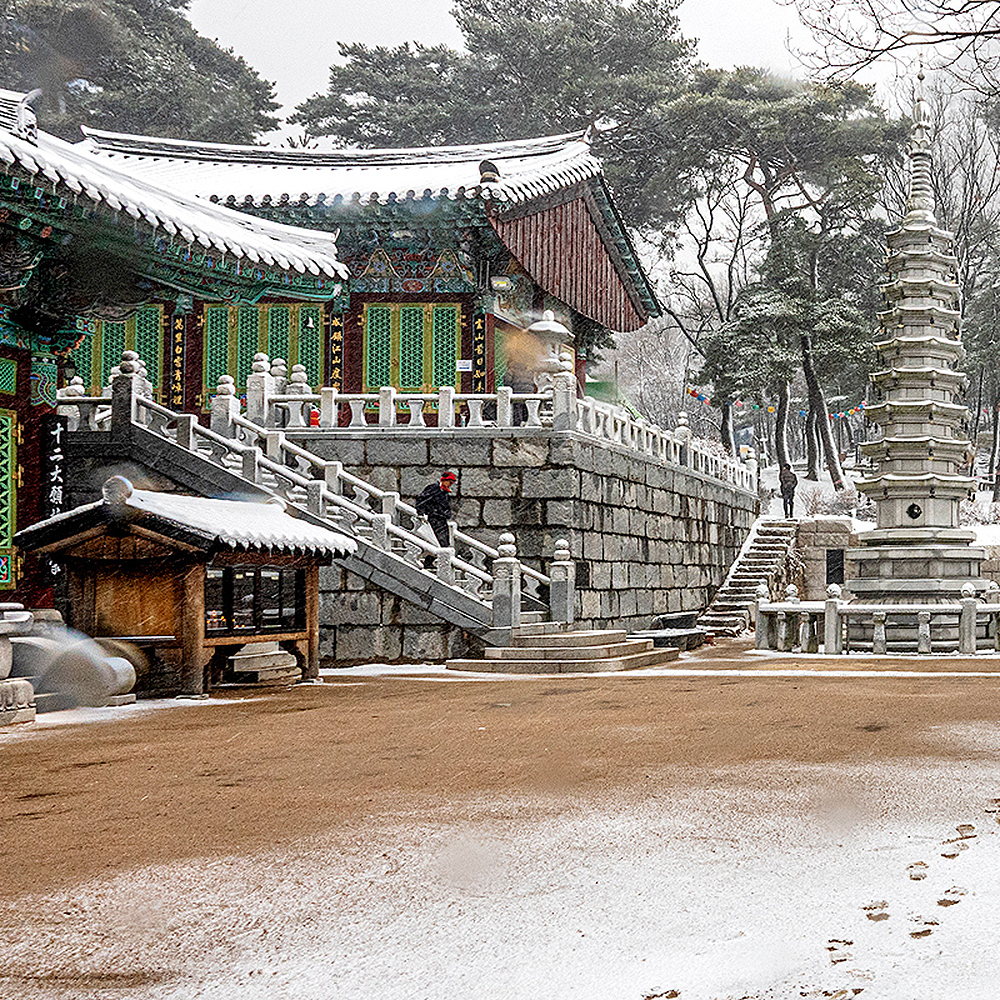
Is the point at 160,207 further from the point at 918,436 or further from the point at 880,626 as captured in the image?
the point at 918,436

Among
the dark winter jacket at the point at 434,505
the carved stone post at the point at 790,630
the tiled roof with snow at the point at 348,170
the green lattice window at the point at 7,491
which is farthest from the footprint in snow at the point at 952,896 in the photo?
the tiled roof with snow at the point at 348,170

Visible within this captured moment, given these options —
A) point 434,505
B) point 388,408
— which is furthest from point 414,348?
point 434,505

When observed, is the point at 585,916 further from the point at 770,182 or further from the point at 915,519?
the point at 770,182

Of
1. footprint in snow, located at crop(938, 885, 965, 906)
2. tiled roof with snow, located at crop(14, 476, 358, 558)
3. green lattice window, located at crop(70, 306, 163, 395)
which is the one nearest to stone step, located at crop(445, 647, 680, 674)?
tiled roof with snow, located at crop(14, 476, 358, 558)

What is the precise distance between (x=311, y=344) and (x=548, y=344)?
4683 millimetres

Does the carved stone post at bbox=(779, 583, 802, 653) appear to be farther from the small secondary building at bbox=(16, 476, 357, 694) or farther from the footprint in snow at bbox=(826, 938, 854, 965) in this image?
the footprint in snow at bbox=(826, 938, 854, 965)

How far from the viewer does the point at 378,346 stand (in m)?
22.2

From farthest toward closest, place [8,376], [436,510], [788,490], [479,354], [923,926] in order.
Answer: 1. [788,490]
2. [479,354]
3. [436,510]
4. [8,376]
5. [923,926]

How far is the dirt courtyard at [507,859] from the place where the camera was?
12.8 ft

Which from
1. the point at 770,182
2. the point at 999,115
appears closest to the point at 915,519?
the point at 770,182

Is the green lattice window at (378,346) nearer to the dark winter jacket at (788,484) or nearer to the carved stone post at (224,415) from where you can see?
the carved stone post at (224,415)

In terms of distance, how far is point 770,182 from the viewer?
41.0m

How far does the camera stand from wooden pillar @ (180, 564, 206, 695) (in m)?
11.6

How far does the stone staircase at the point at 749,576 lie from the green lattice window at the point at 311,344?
9.67 m
